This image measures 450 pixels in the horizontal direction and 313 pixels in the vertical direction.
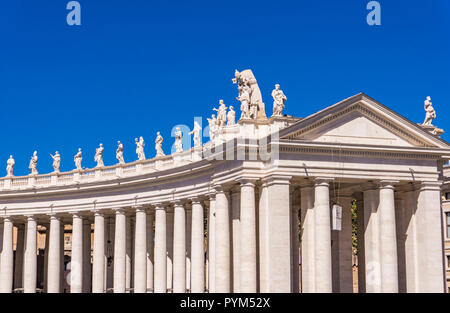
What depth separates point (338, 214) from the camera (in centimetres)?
8431

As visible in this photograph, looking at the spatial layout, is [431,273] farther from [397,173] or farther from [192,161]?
[192,161]

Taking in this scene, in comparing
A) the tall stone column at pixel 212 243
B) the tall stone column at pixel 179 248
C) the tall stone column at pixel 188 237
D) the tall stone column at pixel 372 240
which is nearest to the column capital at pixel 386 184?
the tall stone column at pixel 372 240

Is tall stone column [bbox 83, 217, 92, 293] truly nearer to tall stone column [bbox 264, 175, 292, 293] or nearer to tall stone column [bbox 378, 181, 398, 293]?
tall stone column [bbox 264, 175, 292, 293]

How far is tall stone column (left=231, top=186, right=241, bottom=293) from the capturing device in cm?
8669

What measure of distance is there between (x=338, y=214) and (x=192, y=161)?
2349cm

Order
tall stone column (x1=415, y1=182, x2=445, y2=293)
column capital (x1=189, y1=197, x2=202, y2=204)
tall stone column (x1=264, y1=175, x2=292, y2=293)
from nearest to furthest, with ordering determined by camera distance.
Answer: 1. tall stone column (x1=264, y1=175, x2=292, y2=293)
2. tall stone column (x1=415, y1=182, x2=445, y2=293)
3. column capital (x1=189, y1=197, x2=202, y2=204)

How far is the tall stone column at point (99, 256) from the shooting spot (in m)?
114

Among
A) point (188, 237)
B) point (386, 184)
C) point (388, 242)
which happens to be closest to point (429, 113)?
point (386, 184)

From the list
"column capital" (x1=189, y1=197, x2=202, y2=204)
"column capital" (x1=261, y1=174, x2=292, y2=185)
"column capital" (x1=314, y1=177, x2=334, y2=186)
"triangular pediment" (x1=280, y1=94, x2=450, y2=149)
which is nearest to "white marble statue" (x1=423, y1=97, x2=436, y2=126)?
"triangular pediment" (x1=280, y1=94, x2=450, y2=149)

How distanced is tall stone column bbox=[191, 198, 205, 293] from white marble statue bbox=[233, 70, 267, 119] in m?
15.8

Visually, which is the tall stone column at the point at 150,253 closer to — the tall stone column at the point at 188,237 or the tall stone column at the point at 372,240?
the tall stone column at the point at 188,237
